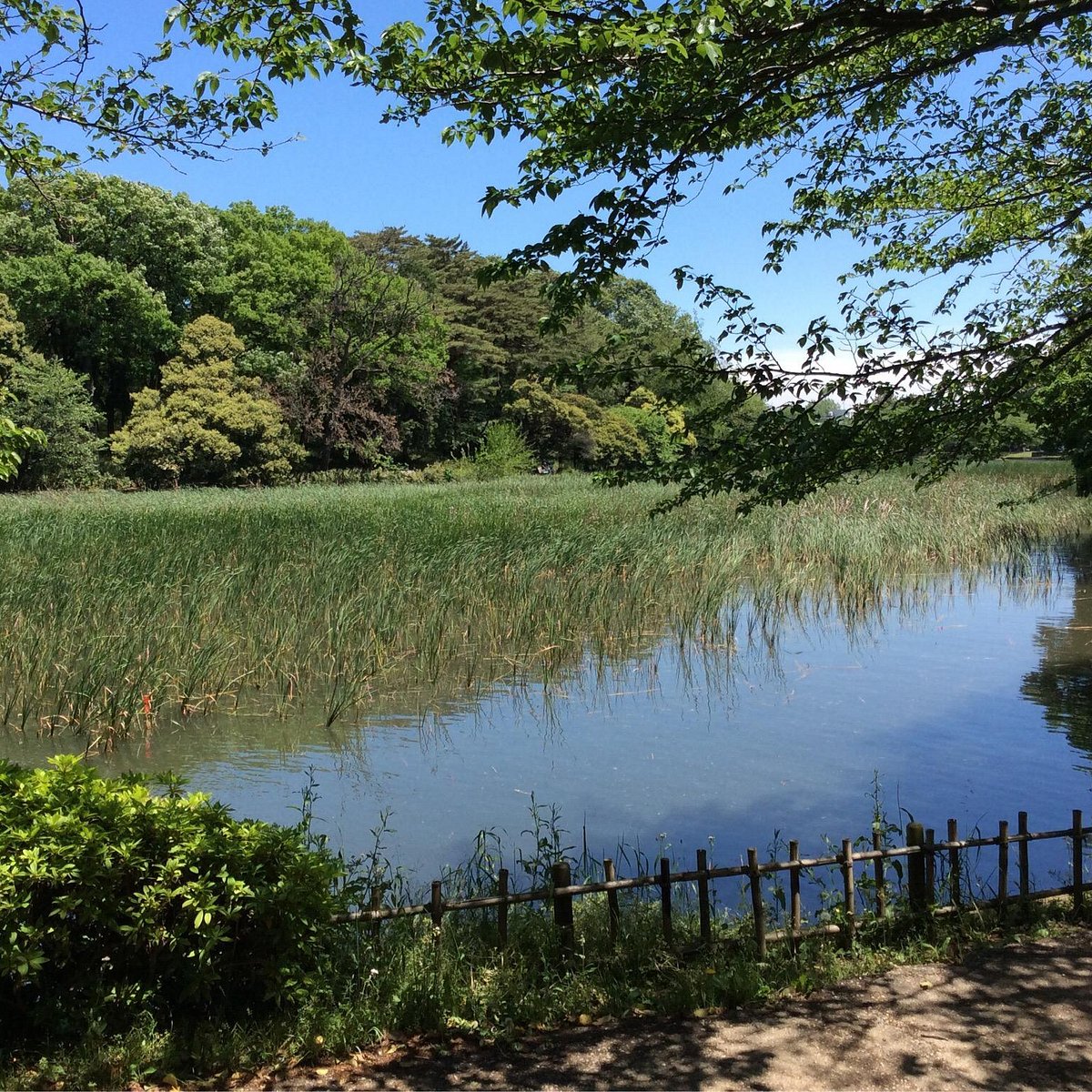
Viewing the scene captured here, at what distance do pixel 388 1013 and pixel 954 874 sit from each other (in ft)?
7.47

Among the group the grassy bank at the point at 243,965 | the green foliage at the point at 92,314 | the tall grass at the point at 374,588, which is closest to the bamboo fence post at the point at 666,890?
the grassy bank at the point at 243,965

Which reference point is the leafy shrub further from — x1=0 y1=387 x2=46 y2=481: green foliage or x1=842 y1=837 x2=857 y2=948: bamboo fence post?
x1=842 y1=837 x2=857 y2=948: bamboo fence post

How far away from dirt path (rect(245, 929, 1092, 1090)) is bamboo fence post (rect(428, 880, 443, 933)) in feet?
1.48

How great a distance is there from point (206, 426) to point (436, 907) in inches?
1145

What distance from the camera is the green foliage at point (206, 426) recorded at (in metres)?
29.4

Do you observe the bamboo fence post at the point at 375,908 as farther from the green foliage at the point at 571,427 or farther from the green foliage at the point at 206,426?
the green foliage at the point at 571,427

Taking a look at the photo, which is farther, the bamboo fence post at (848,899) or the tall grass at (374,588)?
the tall grass at (374,588)

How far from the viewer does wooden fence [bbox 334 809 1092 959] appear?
347 centimetres

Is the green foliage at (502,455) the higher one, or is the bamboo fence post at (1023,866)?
the green foliage at (502,455)

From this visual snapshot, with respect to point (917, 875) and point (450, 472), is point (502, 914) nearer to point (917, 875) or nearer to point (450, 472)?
point (917, 875)

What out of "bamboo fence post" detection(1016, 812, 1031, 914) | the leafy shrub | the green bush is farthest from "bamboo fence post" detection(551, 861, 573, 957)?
the leafy shrub

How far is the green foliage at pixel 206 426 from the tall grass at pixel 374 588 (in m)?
13.3

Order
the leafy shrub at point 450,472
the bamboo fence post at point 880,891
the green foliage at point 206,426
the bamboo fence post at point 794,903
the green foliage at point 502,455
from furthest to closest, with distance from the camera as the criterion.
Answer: the leafy shrub at point 450,472, the green foliage at point 502,455, the green foliage at point 206,426, the bamboo fence post at point 880,891, the bamboo fence post at point 794,903

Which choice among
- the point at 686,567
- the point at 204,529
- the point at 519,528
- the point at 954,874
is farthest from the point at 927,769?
the point at 204,529
